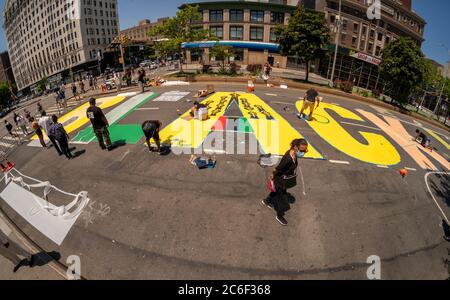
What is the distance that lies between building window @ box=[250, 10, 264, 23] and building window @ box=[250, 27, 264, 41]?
1501 millimetres

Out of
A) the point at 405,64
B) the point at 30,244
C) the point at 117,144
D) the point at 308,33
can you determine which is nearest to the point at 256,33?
the point at 308,33

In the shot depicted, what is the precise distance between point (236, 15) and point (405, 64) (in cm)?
3393

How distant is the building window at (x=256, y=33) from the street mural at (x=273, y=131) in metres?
36.9

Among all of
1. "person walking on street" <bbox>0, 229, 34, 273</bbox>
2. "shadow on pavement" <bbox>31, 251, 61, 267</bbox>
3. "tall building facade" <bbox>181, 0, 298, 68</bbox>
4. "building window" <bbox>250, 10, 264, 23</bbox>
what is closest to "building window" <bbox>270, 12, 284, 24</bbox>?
"tall building facade" <bbox>181, 0, 298, 68</bbox>

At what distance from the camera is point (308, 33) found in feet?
84.1

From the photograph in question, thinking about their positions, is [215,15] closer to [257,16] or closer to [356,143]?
[257,16]

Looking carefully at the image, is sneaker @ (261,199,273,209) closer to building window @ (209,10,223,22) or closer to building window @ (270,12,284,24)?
building window @ (270,12,284,24)

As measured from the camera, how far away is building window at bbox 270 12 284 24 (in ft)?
155

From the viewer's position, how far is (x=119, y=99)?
786 inches

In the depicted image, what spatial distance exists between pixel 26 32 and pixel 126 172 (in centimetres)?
12933

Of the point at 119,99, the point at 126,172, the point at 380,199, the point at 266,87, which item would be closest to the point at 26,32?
the point at 119,99

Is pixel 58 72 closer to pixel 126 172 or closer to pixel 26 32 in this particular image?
pixel 26 32

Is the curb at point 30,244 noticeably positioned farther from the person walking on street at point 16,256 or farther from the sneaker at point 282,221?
the sneaker at point 282,221

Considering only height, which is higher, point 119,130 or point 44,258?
point 119,130
